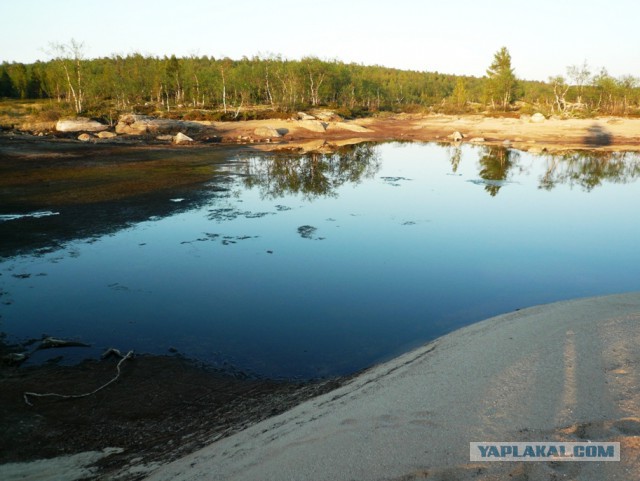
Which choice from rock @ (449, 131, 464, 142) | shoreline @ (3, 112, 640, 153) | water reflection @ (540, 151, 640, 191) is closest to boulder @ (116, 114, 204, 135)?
shoreline @ (3, 112, 640, 153)

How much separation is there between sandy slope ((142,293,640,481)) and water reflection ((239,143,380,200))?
16964 millimetres

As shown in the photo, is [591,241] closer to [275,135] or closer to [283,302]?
[283,302]

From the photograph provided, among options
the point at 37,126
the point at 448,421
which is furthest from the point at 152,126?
the point at 448,421

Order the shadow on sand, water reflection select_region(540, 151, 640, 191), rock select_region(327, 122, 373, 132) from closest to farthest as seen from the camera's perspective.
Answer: water reflection select_region(540, 151, 640, 191) < the shadow on sand < rock select_region(327, 122, 373, 132)

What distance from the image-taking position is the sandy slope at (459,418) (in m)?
3.74

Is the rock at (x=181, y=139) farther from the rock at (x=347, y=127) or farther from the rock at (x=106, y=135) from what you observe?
the rock at (x=347, y=127)

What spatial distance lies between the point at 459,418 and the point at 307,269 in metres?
8.53

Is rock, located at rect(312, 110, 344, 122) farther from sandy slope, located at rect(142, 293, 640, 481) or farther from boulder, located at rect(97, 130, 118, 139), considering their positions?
sandy slope, located at rect(142, 293, 640, 481)

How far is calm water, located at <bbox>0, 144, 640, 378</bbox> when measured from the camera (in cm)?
907

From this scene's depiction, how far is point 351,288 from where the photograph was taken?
37.4 ft

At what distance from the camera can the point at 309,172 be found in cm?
2969

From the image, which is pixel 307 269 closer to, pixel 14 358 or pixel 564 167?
pixel 14 358

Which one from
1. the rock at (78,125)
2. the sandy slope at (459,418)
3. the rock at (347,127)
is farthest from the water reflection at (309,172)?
the rock at (78,125)

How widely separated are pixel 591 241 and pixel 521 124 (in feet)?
161
